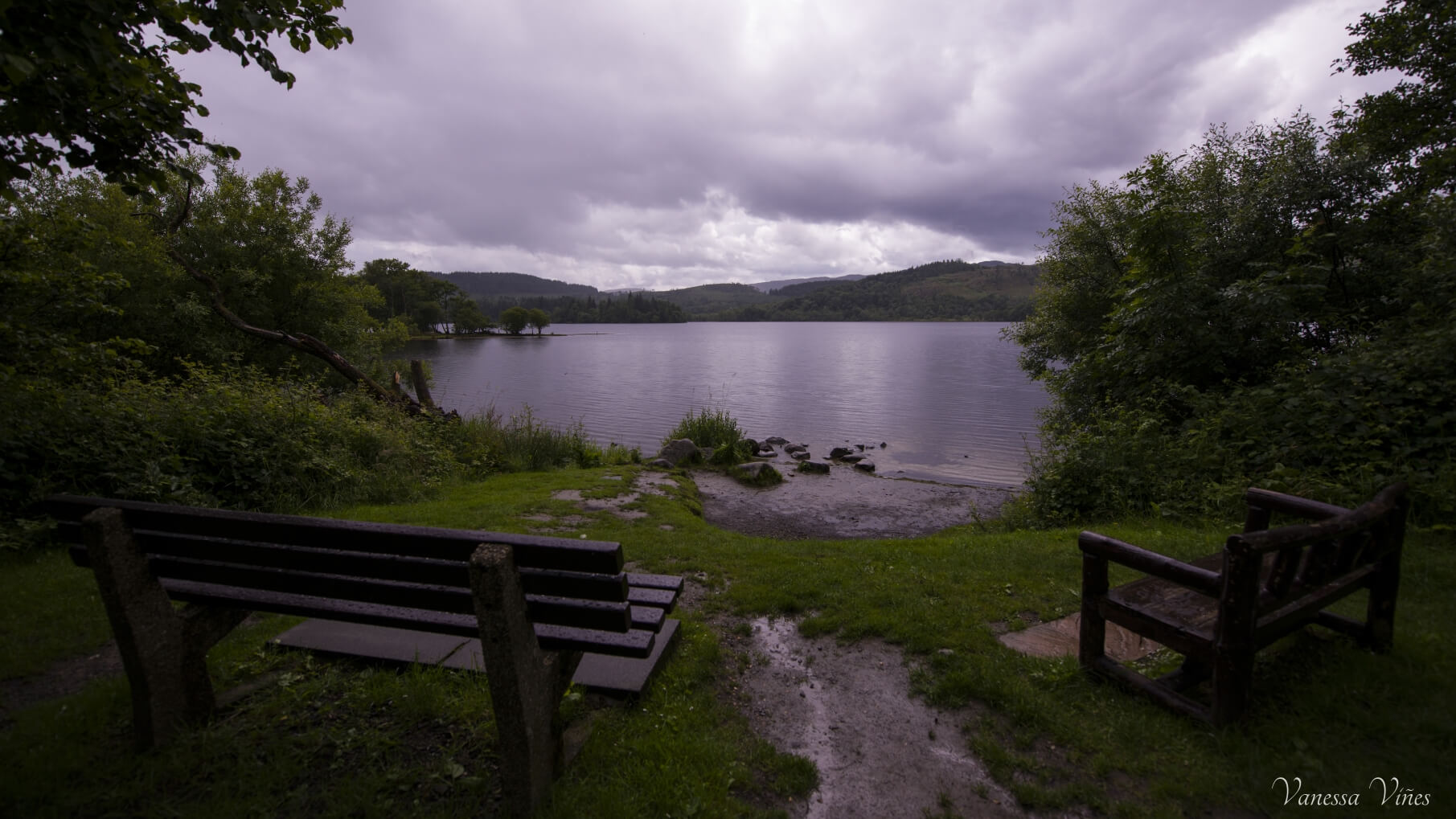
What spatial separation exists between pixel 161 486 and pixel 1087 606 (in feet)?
27.7

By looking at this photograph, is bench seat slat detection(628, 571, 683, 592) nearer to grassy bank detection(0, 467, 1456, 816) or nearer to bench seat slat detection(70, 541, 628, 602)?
grassy bank detection(0, 467, 1456, 816)

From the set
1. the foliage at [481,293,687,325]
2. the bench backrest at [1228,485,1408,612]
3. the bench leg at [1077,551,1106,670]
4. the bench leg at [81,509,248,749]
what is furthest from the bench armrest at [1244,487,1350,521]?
the foliage at [481,293,687,325]

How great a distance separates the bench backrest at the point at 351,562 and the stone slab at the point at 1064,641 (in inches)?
123

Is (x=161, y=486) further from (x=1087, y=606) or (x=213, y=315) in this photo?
(x=213, y=315)

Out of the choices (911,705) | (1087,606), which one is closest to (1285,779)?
(1087,606)

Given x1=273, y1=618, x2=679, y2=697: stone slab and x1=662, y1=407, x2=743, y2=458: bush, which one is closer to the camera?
x1=273, y1=618, x2=679, y2=697: stone slab

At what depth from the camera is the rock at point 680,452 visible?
54.0 ft

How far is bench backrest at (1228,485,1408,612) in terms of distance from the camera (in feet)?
9.39

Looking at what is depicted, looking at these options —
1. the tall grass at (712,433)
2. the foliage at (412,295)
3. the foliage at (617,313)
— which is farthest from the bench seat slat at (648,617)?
the foliage at (617,313)

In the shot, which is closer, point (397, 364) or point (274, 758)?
point (274, 758)

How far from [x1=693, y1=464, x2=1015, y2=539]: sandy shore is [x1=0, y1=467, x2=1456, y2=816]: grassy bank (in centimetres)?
635

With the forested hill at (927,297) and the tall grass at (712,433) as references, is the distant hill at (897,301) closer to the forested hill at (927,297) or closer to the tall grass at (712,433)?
the forested hill at (927,297)

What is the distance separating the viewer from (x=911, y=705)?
3482 mm

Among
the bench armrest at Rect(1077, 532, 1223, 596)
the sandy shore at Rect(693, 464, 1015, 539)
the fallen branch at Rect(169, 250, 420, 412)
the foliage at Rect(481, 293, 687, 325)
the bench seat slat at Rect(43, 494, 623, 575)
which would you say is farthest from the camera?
the foliage at Rect(481, 293, 687, 325)
